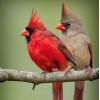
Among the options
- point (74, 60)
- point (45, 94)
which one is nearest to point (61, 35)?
point (74, 60)

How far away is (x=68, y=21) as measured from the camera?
297 centimetres

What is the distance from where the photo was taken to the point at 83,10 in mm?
3082

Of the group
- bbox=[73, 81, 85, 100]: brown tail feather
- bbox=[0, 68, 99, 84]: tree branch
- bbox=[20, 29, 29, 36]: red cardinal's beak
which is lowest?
bbox=[73, 81, 85, 100]: brown tail feather

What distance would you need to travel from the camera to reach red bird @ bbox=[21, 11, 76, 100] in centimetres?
293

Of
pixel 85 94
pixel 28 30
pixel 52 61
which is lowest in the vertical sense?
pixel 85 94

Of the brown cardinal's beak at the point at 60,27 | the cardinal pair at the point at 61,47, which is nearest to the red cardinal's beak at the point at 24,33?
the cardinal pair at the point at 61,47

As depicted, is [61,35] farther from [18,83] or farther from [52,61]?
[18,83]

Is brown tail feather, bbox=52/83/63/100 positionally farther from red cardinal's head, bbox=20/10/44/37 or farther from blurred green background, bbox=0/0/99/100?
red cardinal's head, bbox=20/10/44/37

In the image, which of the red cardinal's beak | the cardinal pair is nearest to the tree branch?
the cardinal pair

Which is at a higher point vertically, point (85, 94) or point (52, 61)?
point (52, 61)

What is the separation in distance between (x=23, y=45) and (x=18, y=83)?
0.75ft

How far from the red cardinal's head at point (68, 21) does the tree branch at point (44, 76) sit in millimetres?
266

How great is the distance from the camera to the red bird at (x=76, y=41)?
9.75ft

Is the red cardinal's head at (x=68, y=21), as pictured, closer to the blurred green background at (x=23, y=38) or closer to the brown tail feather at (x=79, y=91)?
the blurred green background at (x=23, y=38)
